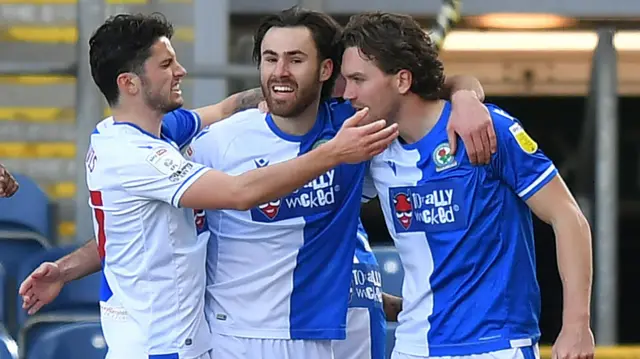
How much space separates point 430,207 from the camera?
350 cm

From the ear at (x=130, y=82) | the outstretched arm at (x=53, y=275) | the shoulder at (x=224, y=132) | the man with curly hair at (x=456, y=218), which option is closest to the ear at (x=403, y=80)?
the man with curly hair at (x=456, y=218)

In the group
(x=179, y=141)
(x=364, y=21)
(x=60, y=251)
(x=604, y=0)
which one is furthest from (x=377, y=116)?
(x=604, y=0)

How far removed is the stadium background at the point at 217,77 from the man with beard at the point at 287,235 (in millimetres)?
1475

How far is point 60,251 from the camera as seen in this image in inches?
219

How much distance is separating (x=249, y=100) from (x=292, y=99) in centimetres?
51

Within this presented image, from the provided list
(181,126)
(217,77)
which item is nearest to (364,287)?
(181,126)

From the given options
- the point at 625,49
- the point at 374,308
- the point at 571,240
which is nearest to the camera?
the point at 571,240

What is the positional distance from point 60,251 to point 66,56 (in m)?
1.54

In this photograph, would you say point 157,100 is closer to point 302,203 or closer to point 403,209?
point 302,203

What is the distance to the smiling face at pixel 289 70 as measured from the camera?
12.1 ft

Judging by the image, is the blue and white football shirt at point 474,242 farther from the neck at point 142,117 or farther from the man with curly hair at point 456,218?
the neck at point 142,117

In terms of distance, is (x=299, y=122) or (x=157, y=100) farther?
(x=299, y=122)

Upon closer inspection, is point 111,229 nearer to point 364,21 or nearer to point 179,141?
point 179,141

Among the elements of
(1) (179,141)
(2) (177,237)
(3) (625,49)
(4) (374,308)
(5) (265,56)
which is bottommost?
(4) (374,308)
